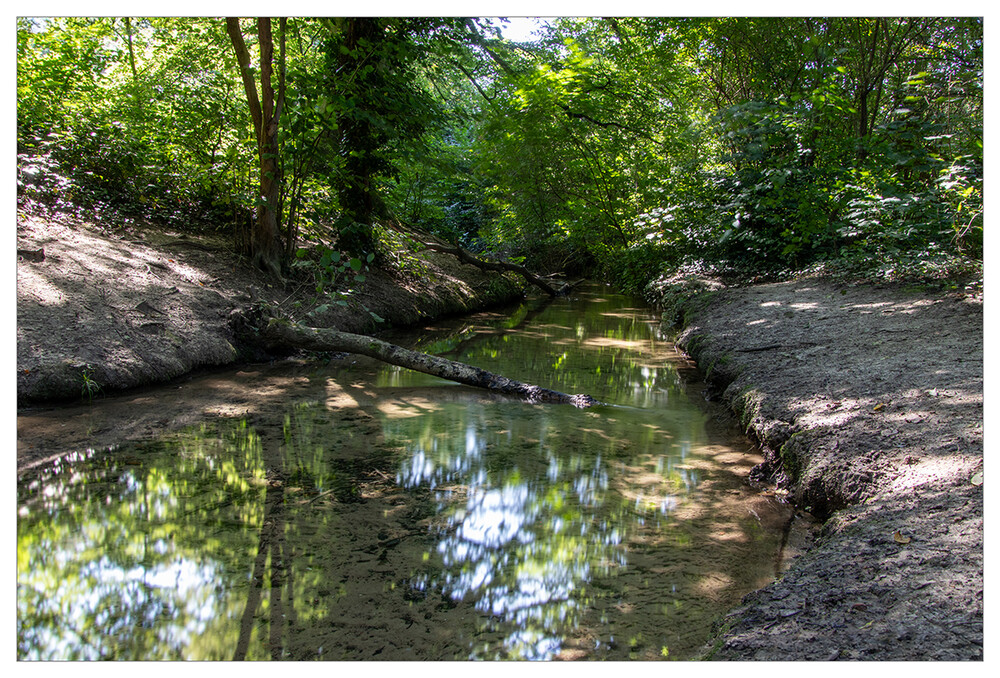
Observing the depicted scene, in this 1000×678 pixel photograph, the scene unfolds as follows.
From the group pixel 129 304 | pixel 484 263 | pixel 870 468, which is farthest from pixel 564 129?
pixel 870 468

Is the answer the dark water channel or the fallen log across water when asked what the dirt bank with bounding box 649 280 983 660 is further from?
the fallen log across water

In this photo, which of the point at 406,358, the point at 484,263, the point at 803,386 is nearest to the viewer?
the point at 803,386

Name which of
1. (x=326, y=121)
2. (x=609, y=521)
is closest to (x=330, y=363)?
(x=326, y=121)

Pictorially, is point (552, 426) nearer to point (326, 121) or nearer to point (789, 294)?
point (326, 121)

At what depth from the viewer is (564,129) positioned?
12.6 meters

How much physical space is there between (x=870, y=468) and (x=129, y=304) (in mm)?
6199

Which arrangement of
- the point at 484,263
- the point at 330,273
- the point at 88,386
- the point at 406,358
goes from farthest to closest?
the point at 484,263
the point at 330,273
the point at 406,358
the point at 88,386

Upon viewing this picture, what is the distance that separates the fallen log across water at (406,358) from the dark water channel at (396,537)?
56cm

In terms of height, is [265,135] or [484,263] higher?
[265,135]

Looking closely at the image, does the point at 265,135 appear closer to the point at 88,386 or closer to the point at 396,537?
the point at 88,386

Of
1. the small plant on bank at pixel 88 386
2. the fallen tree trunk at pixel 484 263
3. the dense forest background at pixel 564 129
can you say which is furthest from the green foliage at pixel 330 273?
the small plant on bank at pixel 88 386

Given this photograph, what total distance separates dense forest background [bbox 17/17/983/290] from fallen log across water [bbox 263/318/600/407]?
5.05ft

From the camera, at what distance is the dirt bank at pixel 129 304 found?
15.8 ft

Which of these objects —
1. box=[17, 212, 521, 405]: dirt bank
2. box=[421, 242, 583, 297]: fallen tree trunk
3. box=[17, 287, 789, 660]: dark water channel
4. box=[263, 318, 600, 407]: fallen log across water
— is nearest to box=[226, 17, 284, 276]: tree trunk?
box=[17, 212, 521, 405]: dirt bank
